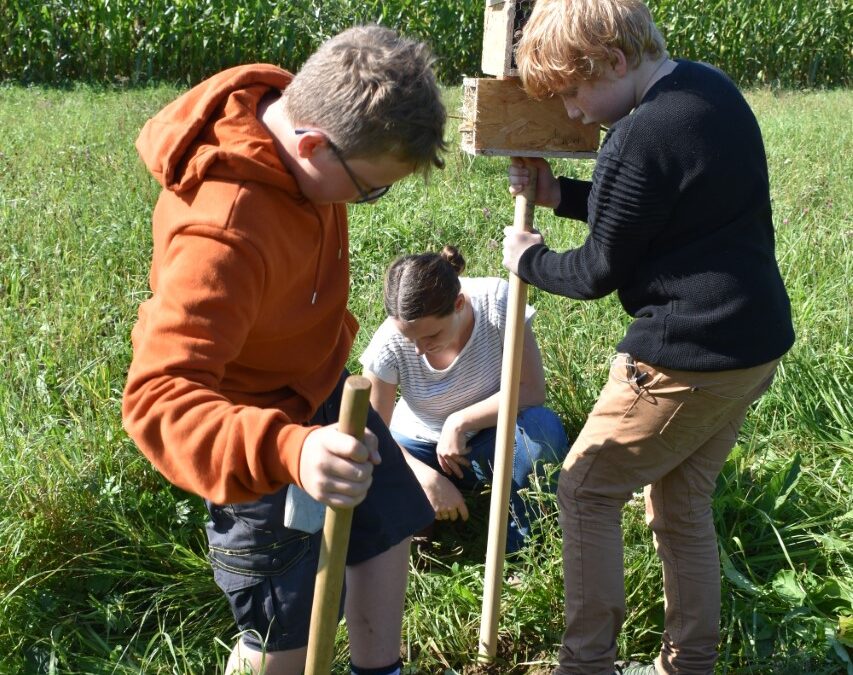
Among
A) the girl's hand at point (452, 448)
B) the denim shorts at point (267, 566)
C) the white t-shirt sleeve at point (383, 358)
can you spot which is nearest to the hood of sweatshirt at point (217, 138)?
the denim shorts at point (267, 566)

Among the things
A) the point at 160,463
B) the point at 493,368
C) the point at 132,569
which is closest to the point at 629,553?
the point at 493,368

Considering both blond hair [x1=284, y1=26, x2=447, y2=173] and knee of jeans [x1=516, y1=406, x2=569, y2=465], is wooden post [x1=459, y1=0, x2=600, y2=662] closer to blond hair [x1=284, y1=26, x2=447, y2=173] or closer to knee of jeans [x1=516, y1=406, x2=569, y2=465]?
blond hair [x1=284, y1=26, x2=447, y2=173]

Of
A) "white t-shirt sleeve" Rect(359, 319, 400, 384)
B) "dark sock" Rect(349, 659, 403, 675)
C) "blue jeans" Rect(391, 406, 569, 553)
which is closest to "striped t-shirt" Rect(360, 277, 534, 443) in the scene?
"white t-shirt sleeve" Rect(359, 319, 400, 384)

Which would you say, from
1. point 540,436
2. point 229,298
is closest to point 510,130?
point 229,298

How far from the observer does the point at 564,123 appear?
222 cm

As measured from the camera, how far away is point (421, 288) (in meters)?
2.82

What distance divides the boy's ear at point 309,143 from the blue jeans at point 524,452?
1.60m

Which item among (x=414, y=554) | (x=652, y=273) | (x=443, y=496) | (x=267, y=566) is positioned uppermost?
(x=652, y=273)

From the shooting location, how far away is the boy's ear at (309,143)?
5.17 feet

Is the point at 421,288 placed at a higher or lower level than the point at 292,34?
higher

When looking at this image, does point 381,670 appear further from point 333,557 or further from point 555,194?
point 555,194

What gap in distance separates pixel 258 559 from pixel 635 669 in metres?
1.18

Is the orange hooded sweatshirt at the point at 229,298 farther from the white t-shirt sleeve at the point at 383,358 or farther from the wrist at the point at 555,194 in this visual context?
the white t-shirt sleeve at the point at 383,358

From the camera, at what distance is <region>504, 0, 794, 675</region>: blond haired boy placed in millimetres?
1904
